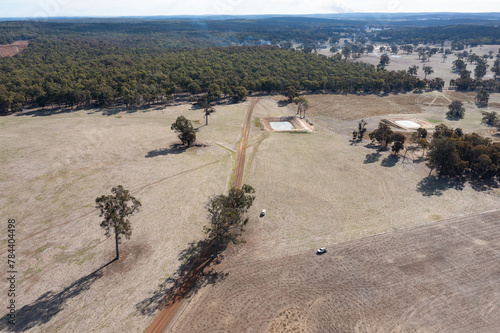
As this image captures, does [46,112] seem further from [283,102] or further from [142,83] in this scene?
[283,102]

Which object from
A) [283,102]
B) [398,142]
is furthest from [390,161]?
[283,102]

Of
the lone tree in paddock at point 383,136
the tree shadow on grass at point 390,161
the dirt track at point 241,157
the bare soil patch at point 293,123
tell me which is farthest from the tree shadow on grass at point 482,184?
the dirt track at point 241,157

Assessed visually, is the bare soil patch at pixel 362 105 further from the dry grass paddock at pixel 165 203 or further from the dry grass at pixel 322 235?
the dry grass at pixel 322 235

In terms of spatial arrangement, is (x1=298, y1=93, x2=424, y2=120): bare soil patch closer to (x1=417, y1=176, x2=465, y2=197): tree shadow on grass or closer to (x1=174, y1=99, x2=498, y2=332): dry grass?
(x1=174, y1=99, x2=498, y2=332): dry grass

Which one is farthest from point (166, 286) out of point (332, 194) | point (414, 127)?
point (414, 127)

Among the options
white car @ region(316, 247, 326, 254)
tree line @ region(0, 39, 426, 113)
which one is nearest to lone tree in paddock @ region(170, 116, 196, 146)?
tree line @ region(0, 39, 426, 113)

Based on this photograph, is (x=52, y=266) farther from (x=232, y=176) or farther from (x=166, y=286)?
(x=232, y=176)
